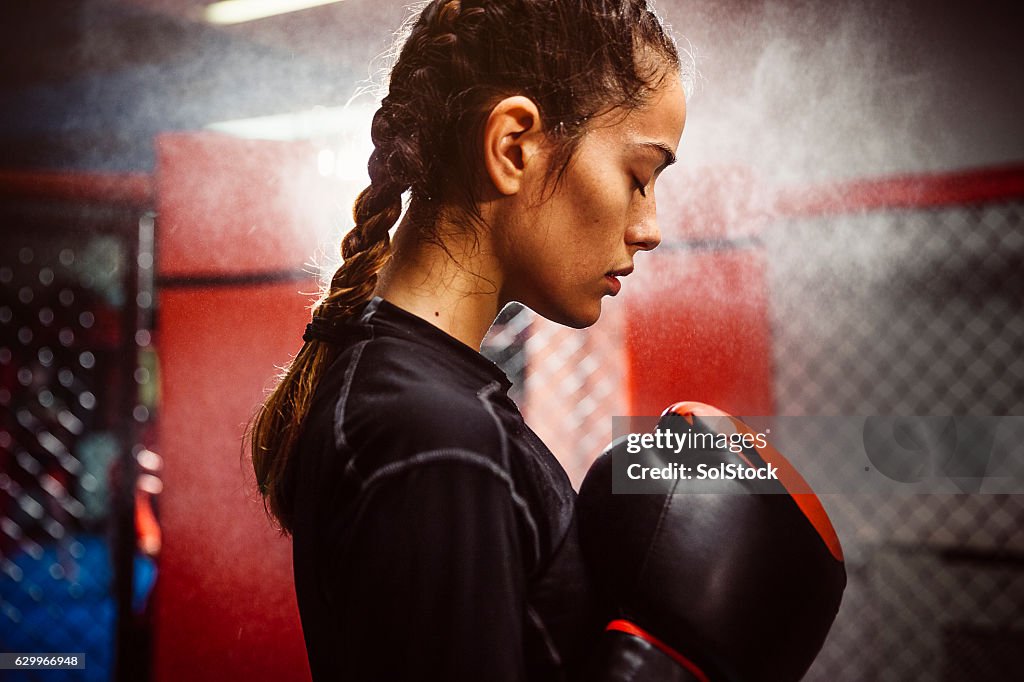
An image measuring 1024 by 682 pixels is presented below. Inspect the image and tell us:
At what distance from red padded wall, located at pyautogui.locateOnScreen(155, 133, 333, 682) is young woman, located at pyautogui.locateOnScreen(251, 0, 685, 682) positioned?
2.00 ft

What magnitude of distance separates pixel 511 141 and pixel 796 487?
0.43m

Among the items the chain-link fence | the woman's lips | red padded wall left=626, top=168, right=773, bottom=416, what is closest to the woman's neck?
the woman's lips

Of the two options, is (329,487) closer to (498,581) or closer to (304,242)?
(498,581)

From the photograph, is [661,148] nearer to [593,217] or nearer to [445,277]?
[593,217]

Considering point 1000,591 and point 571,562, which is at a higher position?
point 571,562

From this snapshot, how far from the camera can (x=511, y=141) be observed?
0.64 metres

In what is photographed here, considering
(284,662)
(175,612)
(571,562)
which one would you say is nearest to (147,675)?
(175,612)

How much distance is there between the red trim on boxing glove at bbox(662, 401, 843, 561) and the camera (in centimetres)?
69

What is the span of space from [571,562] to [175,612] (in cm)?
101

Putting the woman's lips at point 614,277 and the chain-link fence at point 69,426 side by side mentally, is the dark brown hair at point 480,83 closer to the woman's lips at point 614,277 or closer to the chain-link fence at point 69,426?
the woman's lips at point 614,277

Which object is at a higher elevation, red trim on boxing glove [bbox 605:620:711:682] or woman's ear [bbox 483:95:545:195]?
woman's ear [bbox 483:95:545:195]

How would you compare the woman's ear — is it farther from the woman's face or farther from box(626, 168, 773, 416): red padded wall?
box(626, 168, 773, 416): red padded wall

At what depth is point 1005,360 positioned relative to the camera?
4.36ft

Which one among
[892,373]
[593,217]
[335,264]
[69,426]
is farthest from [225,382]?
[892,373]
